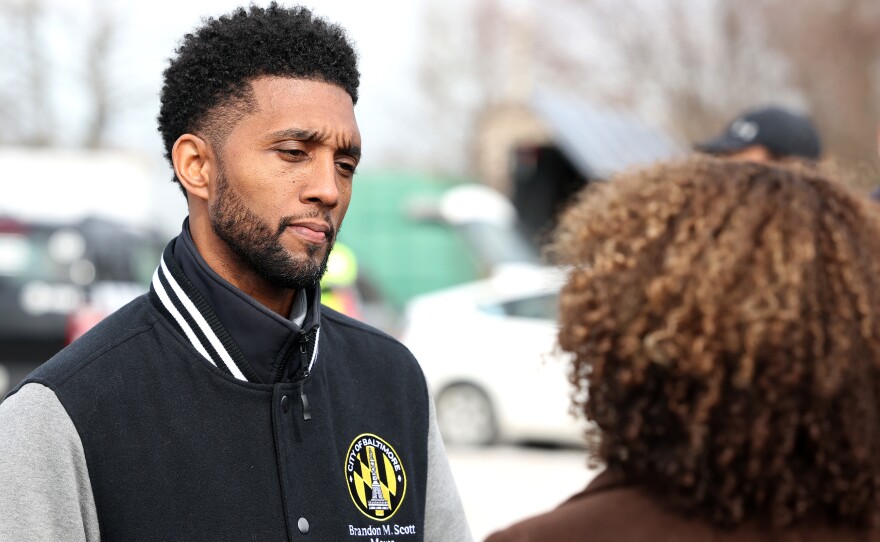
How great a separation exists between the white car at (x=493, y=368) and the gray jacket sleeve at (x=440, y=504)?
9.37 meters

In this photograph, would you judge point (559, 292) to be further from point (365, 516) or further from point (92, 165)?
point (92, 165)

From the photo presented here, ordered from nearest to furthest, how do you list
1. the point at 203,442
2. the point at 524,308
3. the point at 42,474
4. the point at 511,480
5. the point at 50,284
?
the point at 42,474 < the point at 203,442 < the point at 50,284 < the point at 511,480 < the point at 524,308

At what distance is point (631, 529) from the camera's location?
1.67m

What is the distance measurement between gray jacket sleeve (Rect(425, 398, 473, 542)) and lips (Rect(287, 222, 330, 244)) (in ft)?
1.54

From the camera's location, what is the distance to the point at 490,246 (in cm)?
1717

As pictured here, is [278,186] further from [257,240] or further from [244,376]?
[244,376]

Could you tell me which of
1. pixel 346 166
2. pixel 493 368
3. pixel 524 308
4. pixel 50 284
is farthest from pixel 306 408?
pixel 524 308

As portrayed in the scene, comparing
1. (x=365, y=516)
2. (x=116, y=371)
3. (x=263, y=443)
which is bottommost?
(x=365, y=516)

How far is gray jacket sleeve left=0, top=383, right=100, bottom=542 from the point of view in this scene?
194cm

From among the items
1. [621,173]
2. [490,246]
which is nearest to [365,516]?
[621,173]

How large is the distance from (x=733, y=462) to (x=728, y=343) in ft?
0.56

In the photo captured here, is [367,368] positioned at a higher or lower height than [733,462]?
higher

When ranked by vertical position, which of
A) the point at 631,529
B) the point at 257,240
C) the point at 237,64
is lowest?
the point at 631,529

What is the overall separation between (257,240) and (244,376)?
0.27m
